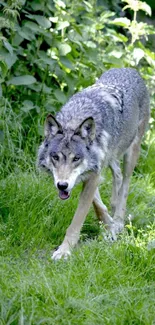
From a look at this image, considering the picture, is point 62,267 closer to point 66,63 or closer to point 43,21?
point 66,63

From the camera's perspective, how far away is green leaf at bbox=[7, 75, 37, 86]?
25.7ft

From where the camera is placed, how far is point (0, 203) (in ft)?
20.8

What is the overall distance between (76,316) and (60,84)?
4.58 m

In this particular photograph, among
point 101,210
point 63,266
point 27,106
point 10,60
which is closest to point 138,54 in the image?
point 27,106

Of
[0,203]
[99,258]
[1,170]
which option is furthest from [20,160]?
[99,258]

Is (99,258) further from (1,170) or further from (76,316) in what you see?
(1,170)

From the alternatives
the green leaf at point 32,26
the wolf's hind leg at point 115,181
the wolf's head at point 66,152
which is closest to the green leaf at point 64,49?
the green leaf at point 32,26

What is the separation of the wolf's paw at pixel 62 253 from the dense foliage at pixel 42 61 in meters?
1.47

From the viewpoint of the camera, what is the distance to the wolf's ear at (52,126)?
5953 millimetres

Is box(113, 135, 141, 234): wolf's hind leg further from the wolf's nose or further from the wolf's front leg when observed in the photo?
the wolf's nose

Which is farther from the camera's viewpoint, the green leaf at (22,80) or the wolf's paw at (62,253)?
the green leaf at (22,80)

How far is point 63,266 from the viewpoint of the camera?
5.26m

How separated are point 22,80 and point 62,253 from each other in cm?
270

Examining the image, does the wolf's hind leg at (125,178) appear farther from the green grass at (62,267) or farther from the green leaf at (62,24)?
the green leaf at (62,24)
